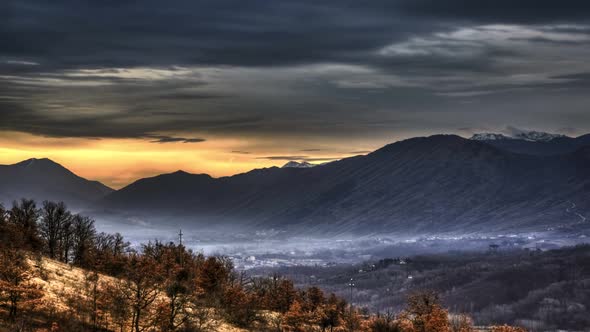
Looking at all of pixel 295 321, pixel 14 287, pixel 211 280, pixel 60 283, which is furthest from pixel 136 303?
pixel 211 280

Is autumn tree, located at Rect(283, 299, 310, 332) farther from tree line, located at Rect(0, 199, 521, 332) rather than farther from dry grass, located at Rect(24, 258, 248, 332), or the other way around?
dry grass, located at Rect(24, 258, 248, 332)

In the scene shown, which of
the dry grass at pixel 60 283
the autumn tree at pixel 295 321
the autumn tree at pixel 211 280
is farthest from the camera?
the autumn tree at pixel 211 280

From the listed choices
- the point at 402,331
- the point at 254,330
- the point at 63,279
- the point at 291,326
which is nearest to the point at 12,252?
the point at 63,279

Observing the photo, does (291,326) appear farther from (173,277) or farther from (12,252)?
(12,252)

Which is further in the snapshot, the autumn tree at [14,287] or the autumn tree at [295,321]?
the autumn tree at [295,321]

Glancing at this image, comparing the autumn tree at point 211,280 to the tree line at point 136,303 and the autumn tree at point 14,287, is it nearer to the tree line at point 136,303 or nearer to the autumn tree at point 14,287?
the tree line at point 136,303

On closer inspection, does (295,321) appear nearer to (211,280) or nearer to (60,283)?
(211,280)

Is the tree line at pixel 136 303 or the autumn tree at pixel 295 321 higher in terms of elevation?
the tree line at pixel 136 303

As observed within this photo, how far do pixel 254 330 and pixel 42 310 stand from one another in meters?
48.9

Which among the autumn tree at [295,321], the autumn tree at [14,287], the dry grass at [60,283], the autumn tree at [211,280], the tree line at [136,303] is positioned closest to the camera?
the autumn tree at [14,287]

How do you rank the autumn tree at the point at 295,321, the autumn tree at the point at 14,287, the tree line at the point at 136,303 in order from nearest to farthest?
the autumn tree at the point at 14,287, the tree line at the point at 136,303, the autumn tree at the point at 295,321

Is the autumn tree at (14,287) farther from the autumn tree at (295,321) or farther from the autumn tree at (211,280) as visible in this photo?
the autumn tree at (211,280)

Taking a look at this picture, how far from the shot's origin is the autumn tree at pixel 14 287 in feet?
341

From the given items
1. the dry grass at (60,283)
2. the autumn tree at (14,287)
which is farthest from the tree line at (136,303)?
the dry grass at (60,283)
